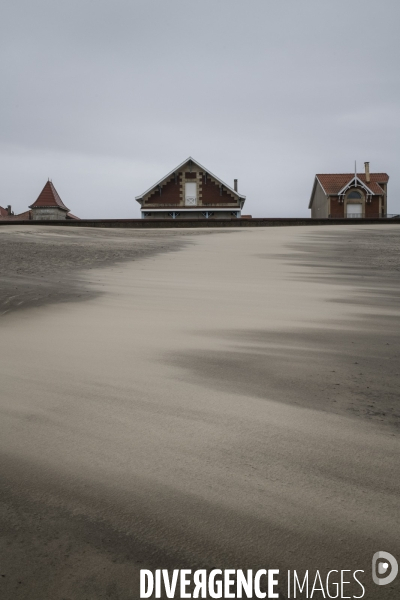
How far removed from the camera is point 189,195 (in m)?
33.5

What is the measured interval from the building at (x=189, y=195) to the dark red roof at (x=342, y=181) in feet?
23.0

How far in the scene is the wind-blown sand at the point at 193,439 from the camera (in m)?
1.65

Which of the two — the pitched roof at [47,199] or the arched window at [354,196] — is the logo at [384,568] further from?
the pitched roof at [47,199]

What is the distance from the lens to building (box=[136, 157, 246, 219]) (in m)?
33.1

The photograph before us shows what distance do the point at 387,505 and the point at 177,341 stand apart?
212 centimetres

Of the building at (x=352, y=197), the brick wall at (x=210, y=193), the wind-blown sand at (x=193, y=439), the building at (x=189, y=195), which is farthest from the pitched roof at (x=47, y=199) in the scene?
the wind-blown sand at (x=193, y=439)

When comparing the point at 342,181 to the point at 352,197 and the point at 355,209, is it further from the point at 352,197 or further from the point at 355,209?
the point at 355,209

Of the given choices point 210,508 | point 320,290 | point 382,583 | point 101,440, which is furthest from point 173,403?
point 320,290

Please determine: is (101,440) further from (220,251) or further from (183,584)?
(220,251)

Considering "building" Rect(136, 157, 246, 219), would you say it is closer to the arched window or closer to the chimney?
the arched window

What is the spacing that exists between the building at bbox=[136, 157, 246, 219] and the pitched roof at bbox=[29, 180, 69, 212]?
12.8 metres

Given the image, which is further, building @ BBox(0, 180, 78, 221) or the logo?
building @ BBox(0, 180, 78, 221)

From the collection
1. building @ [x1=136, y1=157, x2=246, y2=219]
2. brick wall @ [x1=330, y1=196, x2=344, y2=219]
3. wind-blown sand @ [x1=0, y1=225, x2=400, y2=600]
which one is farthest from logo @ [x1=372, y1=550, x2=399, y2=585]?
brick wall @ [x1=330, y1=196, x2=344, y2=219]

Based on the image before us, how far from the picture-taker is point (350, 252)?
29.3 ft
